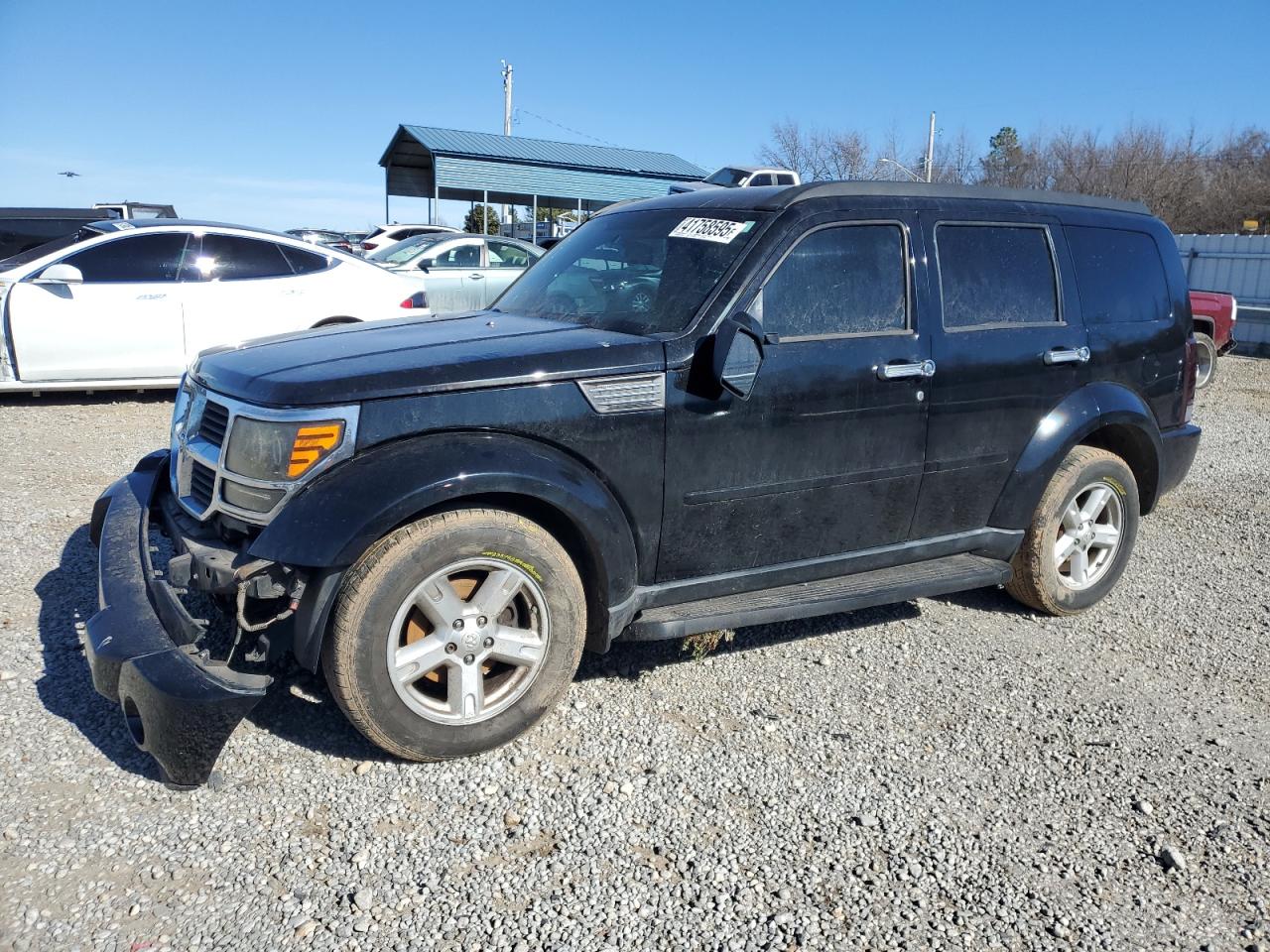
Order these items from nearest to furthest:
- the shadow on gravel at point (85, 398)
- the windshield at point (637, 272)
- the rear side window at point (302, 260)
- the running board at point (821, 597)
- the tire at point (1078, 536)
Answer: the running board at point (821, 597)
the windshield at point (637, 272)
the tire at point (1078, 536)
the shadow on gravel at point (85, 398)
the rear side window at point (302, 260)

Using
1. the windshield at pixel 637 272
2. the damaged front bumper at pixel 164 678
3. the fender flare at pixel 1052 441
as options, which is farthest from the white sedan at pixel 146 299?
the fender flare at pixel 1052 441

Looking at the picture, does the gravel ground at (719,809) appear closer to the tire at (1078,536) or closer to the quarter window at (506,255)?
the tire at (1078,536)

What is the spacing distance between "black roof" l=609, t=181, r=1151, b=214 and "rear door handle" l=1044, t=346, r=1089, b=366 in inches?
28.4

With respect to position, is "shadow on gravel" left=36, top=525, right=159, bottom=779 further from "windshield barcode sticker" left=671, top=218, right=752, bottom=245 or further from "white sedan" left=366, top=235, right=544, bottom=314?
"white sedan" left=366, top=235, right=544, bottom=314

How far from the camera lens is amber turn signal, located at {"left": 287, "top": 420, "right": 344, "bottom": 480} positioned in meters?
3.17

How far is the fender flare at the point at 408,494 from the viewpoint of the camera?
3.06 m

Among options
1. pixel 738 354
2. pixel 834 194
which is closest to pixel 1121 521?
pixel 834 194

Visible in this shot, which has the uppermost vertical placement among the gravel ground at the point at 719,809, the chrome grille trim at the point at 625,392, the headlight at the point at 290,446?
the chrome grille trim at the point at 625,392

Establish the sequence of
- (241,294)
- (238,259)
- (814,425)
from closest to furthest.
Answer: (814,425) → (241,294) → (238,259)

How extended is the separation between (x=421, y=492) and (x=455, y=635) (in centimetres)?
52

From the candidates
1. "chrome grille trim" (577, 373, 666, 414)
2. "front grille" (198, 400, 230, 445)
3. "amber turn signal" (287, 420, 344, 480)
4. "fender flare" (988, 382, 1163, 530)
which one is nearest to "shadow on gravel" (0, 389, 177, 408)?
"front grille" (198, 400, 230, 445)

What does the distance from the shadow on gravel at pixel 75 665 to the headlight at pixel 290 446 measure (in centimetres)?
105

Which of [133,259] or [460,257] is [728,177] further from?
[460,257]

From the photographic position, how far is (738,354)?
367 centimetres
